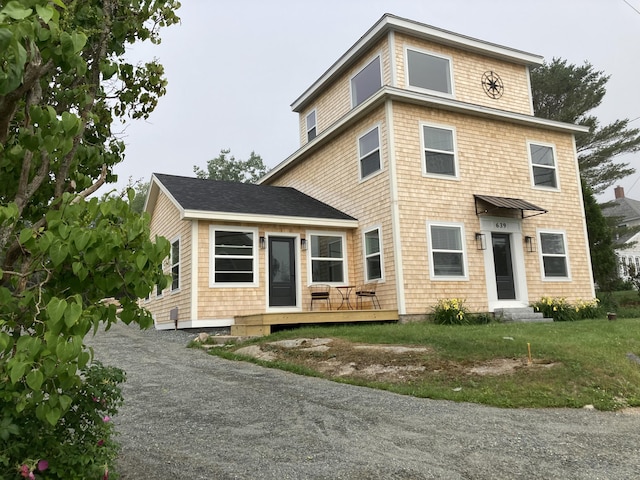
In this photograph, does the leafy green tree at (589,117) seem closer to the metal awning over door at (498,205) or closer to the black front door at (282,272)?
the metal awning over door at (498,205)

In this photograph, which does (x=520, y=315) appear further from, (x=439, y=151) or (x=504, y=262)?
(x=439, y=151)

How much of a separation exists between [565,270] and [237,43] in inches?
460

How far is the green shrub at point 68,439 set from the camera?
2256mm

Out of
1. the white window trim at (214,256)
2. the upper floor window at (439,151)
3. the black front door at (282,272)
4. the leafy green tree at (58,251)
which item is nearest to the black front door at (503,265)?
the upper floor window at (439,151)

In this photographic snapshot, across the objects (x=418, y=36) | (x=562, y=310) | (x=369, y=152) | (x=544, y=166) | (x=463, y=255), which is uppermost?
(x=418, y=36)

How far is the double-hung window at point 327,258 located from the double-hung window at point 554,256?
5537 millimetres

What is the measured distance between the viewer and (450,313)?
11219mm

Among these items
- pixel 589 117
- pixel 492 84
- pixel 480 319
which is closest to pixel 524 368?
pixel 480 319

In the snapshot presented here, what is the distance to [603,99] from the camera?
87.8 ft

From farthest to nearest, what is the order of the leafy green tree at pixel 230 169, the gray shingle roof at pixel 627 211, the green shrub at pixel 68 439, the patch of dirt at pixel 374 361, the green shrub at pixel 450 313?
1. the leafy green tree at pixel 230 169
2. the gray shingle roof at pixel 627 211
3. the green shrub at pixel 450 313
4. the patch of dirt at pixel 374 361
5. the green shrub at pixel 68 439

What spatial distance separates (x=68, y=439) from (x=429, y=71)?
1288 cm

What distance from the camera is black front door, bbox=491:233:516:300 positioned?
12.7 metres

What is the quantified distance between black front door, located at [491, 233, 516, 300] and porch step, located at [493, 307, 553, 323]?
52 cm

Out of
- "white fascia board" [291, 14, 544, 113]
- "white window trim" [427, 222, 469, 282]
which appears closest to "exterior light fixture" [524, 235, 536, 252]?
"white window trim" [427, 222, 469, 282]
